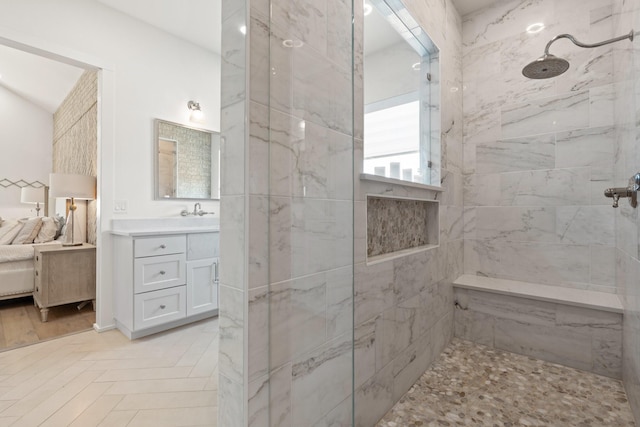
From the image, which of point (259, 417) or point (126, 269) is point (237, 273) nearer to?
point (259, 417)

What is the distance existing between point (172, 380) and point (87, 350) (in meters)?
0.89

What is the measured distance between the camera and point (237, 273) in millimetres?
860

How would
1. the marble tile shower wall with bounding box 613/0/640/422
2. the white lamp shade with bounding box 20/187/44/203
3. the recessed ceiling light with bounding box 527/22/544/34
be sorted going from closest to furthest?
the marble tile shower wall with bounding box 613/0/640/422 → the recessed ceiling light with bounding box 527/22/544/34 → the white lamp shade with bounding box 20/187/44/203

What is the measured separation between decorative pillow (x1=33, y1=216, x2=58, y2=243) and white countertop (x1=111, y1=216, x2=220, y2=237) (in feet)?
6.69

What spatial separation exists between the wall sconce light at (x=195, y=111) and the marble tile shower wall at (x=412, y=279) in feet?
7.96

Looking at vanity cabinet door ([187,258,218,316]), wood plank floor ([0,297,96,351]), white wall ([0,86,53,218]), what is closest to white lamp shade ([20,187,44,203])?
white wall ([0,86,53,218])

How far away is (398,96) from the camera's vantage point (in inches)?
71.9

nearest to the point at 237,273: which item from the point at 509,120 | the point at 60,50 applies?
the point at 509,120

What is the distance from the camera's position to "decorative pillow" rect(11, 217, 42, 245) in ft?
11.7

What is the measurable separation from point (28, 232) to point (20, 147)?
268cm

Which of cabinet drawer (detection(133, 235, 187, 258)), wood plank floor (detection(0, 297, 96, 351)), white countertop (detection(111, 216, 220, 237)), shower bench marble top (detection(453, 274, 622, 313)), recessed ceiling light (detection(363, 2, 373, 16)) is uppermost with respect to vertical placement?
recessed ceiling light (detection(363, 2, 373, 16))

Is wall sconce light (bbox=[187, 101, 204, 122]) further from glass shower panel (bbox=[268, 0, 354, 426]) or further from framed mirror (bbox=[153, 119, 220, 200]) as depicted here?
glass shower panel (bbox=[268, 0, 354, 426])

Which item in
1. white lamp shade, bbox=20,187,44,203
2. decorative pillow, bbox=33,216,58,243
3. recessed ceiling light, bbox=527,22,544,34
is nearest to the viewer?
recessed ceiling light, bbox=527,22,544,34

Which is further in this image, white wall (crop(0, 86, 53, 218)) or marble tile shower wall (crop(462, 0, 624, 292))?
white wall (crop(0, 86, 53, 218))
